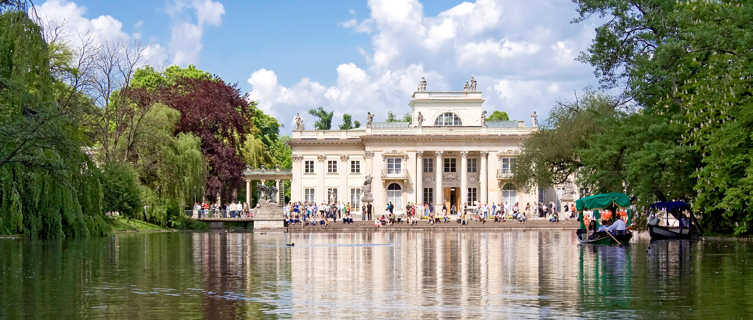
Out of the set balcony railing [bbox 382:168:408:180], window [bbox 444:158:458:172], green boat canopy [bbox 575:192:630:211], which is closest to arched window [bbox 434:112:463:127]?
window [bbox 444:158:458:172]

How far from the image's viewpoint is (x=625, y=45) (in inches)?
1427

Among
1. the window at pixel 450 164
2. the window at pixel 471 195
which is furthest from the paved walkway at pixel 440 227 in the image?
the window at pixel 450 164

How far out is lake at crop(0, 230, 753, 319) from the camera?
40.5ft

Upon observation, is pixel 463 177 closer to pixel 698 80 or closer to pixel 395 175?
pixel 395 175

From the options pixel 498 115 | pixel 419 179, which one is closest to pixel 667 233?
pixel 419 179

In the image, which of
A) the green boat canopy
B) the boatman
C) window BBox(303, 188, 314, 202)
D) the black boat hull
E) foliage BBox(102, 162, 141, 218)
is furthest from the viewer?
window BBox(303, 188, 314, 202)

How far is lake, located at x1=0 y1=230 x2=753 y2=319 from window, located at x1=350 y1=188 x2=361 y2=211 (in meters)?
54.0

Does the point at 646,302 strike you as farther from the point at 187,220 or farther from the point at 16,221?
the point at 187,220

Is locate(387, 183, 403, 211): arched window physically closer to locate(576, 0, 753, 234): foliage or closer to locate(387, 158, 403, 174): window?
locate(387, 158, 403, 174): window

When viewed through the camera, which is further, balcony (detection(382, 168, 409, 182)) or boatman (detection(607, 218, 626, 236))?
balcony (detection(382, 168, 409, 182))

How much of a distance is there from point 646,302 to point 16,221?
20.4m

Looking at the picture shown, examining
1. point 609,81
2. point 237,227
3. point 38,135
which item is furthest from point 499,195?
point 38,135

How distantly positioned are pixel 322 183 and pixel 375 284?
6426 centimetres

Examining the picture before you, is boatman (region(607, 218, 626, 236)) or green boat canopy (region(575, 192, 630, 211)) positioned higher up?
green boat canopy (region(575, 192, 630, 211))
